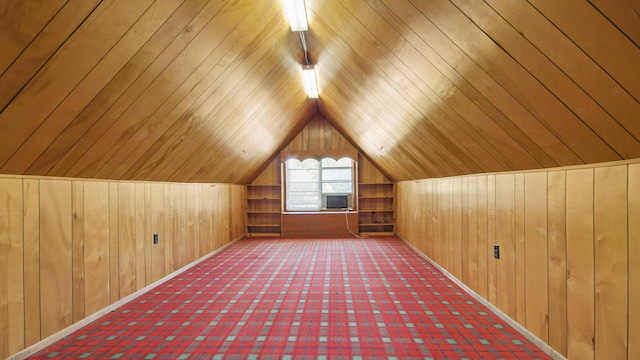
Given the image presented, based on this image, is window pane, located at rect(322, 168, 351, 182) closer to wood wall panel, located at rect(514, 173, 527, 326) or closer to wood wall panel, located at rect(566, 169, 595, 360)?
wood wall panel, located at rect(514, 173, 527, 326)

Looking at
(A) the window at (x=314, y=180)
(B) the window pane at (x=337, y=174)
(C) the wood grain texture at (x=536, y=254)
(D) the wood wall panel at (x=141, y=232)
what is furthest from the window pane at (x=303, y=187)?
(C) the wood grain texture at (x=536, y=254)

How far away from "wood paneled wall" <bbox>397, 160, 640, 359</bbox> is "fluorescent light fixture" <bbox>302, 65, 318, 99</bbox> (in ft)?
7.53

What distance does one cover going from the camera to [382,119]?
414 centimetres

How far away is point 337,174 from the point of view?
8281mm

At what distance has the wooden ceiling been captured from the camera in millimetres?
1379

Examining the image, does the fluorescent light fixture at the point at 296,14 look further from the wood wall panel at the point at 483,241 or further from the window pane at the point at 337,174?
the window pane at the point at 337,174

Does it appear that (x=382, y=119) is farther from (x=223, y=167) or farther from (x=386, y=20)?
(x=223, y=167)

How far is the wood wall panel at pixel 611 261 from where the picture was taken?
1.66 meters

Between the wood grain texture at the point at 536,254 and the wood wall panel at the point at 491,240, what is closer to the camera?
the wood grain texture at the point at 536,254

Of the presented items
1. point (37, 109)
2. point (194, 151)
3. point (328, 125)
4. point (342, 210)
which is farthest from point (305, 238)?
point (37, 109)

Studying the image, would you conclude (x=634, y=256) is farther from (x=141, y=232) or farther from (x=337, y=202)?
(x=337, y=202)

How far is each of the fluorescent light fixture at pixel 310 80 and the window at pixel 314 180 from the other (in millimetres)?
3086

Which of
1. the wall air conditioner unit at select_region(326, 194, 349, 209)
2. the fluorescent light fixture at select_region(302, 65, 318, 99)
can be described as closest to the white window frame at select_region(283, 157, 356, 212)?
the wall air conditioner unit at select_region(326, 194, 349, 209)

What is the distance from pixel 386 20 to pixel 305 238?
232 inches
